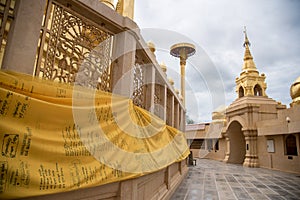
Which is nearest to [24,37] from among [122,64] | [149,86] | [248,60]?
[122,64]

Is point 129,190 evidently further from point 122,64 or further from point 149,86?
point 149,86

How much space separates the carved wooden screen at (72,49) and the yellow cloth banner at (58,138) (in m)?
0.50

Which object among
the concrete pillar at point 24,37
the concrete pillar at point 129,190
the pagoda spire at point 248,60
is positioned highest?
the pagoda spire at point 248,60

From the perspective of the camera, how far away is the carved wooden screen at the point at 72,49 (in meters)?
2.23

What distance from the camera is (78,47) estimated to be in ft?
8.75

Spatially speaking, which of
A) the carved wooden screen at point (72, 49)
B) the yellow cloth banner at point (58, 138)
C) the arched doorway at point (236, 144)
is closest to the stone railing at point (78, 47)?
the carved wooden screen at point (72, 49)

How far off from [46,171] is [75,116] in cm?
52

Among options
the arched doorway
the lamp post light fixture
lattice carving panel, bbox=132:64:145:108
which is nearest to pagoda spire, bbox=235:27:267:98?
the arched doorway

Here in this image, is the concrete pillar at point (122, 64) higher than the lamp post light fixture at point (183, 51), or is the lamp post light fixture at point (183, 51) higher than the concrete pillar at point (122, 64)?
the lamp post light fixture at point (183, 51)

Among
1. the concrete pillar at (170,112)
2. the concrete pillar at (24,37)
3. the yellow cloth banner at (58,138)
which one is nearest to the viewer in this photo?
the yellow cloth banner at (58,138)

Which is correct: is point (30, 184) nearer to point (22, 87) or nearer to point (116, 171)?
point (22, 87)

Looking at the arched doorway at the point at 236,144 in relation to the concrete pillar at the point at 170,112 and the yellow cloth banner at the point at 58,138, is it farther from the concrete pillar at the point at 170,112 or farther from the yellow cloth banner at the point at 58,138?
the yellow cloth banner at the point at 58,138

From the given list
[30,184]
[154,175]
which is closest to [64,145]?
[30,184]

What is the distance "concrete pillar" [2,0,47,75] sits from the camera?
5.95 ft
